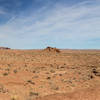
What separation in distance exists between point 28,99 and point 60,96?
217 centimetres

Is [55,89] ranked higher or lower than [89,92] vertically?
lower

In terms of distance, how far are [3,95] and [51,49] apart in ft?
172


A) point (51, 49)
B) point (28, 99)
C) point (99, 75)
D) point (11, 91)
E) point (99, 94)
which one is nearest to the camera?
point (99, 94)

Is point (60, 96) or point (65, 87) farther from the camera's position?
point (65, 87)

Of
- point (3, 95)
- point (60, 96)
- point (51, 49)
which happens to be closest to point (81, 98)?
point (60, 96)

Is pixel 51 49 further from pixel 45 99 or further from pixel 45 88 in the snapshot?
pixel 45 99

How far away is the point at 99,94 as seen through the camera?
791 cm

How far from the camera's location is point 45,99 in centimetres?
733

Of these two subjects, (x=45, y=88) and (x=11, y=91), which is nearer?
(x=11, y=91)

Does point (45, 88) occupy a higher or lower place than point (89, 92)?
lower

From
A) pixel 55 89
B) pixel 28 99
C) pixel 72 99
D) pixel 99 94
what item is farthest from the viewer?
pixel 55 89

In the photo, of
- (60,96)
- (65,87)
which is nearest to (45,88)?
(65,87)

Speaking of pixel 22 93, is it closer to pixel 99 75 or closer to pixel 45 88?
pixel 45 88

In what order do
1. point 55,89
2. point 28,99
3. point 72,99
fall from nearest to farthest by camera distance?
point 72,99, point 28,99, point 55,89
